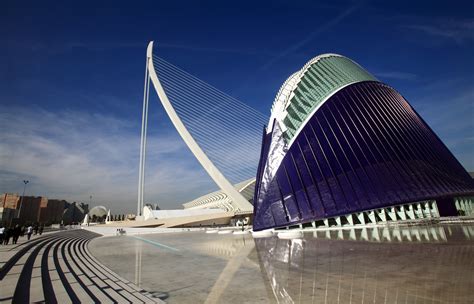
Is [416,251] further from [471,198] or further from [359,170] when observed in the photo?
[471,198]

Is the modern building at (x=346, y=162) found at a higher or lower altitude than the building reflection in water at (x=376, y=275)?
higher

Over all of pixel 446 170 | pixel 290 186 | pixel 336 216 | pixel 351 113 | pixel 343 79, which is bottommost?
pixel 336 216

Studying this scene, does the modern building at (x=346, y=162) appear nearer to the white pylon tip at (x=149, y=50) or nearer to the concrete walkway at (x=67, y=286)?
the concrete walkway at (x=67, y=286)

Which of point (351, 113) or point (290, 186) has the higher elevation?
point (351, 113)

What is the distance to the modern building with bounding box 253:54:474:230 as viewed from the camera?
1633cm

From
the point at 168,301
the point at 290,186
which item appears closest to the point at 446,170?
the point at 290,186

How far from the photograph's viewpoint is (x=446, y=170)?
2141cm

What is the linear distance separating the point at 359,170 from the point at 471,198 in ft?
50.4

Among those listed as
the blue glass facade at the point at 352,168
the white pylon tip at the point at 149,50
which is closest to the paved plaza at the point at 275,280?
the blue glass facade at the point at 352,168

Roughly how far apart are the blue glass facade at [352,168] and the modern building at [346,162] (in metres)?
0.06

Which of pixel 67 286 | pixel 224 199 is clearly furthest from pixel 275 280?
pixel 224 199

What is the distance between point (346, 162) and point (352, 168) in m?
0.54

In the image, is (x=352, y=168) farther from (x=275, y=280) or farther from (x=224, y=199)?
(x=224, y=199)

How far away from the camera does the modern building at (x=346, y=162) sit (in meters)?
16.3
